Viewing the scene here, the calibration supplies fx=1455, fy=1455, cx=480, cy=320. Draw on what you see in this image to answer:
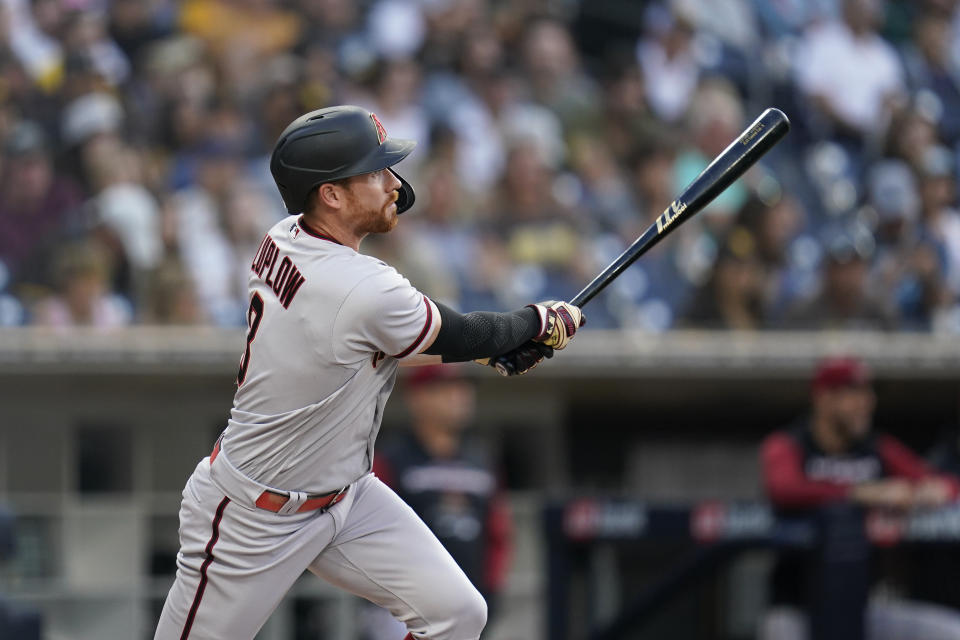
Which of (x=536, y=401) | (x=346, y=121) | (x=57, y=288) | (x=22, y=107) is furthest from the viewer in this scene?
(x=536, y=401)

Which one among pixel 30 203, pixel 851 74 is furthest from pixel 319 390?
pixel 851 74

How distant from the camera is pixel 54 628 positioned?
722cm

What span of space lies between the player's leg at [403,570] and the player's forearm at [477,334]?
17.0 inches

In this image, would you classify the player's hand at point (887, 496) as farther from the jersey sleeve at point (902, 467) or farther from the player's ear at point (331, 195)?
the player's ear at point (331, 195)

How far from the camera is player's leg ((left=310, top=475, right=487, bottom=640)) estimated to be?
131 inches

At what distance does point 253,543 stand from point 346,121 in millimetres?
959

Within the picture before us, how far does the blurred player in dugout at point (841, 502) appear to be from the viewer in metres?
5.07

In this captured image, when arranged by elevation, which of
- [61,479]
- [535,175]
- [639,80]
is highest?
[639,80]

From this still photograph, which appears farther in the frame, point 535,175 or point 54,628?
point 535,175

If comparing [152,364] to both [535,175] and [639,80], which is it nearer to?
[535,175]

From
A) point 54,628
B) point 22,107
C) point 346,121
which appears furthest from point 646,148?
point 346,121

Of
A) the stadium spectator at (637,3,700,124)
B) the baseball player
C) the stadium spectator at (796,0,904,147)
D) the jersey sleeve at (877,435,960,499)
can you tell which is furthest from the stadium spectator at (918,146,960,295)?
the baseball player

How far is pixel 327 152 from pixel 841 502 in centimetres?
272

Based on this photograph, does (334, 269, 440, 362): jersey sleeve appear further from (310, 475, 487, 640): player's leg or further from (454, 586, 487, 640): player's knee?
(454, 586, 487, 640): player's knee
